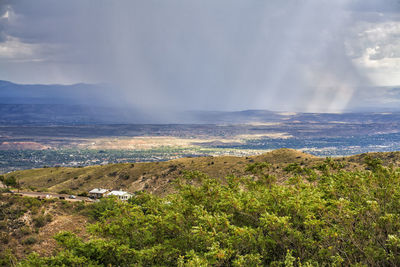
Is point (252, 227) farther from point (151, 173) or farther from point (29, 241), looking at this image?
point (151, 173)

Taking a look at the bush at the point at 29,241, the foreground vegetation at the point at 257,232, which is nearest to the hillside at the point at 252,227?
the foreground vegetation at the point at 257,232

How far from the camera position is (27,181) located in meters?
98.3

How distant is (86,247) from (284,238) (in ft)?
41.4

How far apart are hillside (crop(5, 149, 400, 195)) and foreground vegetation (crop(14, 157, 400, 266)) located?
160ft

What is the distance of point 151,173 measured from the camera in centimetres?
8844

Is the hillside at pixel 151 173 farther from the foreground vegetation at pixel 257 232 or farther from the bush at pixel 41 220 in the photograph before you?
the foreground vegetation at pixel 257 232

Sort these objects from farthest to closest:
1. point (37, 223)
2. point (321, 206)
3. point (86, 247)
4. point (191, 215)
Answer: point (37, 223)
point (191, 215)
point (86, 247)
point (321, 206)

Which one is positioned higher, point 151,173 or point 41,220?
point 41,220

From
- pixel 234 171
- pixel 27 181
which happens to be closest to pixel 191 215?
pixel 234 171

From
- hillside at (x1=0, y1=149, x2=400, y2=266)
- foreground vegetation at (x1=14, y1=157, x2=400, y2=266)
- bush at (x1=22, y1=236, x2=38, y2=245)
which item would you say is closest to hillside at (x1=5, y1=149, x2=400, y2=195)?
bush at (x1=22, y1=236, x2=38, y2=245)

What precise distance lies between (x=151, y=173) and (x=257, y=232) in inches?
2732

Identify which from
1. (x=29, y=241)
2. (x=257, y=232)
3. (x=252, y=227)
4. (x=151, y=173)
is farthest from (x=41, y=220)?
(x=151, y=173)

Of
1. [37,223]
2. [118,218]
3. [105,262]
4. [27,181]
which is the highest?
[118,218]

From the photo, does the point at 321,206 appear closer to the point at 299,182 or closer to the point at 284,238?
the point at 284,238
